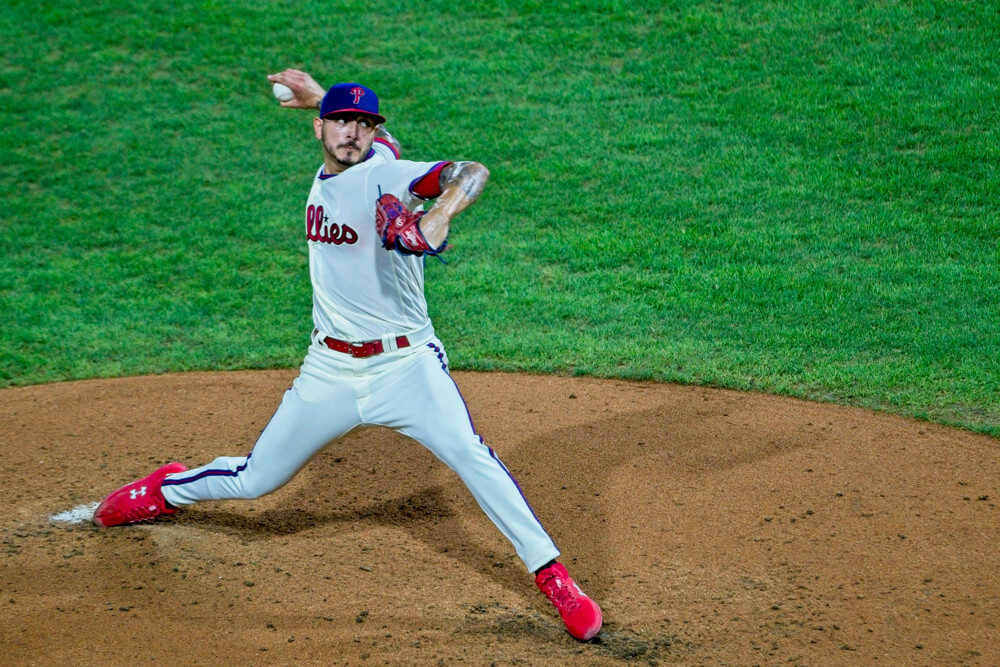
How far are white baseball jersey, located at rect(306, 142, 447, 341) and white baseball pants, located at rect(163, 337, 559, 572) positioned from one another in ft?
0.45

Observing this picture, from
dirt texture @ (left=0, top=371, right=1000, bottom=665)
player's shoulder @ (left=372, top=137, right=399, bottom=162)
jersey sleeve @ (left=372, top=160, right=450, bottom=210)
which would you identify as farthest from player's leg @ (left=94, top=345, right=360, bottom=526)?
player's shoulder @ (left=372, top=137, right=399, bottom=162)

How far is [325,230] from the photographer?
4.46 metres

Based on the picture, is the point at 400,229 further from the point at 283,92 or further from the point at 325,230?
the point at 283,92

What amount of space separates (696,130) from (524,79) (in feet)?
7.42

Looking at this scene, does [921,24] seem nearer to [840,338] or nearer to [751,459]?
[840,338]

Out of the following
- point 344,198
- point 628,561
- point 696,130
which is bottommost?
point 628,561

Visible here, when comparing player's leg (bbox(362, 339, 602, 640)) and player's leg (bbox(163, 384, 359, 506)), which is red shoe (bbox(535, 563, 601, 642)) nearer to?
player's leg (bbox(362, 339, 602, 640))

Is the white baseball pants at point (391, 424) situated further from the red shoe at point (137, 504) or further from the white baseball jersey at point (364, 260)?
the red shoe at point (137, 504)

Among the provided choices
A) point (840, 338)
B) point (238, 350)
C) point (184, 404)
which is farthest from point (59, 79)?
point (840, 338)

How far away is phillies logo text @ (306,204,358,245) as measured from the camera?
4379mm

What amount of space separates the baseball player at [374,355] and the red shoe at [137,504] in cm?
52

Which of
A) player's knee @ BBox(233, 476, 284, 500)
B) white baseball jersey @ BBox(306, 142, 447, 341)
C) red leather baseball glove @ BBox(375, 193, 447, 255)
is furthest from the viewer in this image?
player's knee @ BBox(233, 476, 284, 500)

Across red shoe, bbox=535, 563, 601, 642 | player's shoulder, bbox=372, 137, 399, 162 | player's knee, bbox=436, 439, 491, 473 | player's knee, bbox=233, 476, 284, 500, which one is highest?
player's shoulder, bbox=372, 137, 399, 162

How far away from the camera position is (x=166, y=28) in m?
13.3
